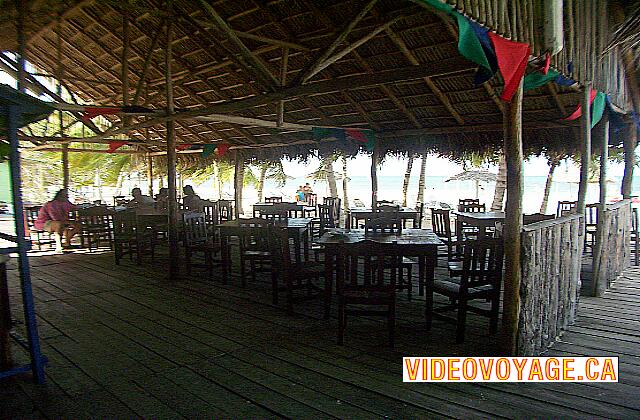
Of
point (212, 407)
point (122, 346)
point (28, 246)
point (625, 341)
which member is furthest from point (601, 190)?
point (28, 246)

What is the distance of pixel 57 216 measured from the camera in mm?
8773

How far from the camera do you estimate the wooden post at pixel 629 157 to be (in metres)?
6.66

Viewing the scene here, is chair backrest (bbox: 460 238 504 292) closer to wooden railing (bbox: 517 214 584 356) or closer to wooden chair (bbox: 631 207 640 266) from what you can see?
wooden railing (bbox: 517 214 584 356)

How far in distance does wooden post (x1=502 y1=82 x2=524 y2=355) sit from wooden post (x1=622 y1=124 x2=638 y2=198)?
15.4 feet

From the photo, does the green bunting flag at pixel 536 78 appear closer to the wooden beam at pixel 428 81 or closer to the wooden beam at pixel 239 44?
the wooden beam at pixel 428 81

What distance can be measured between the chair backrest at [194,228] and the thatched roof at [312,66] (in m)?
1.78

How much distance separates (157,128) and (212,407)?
467 inches

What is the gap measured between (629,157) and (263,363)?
6.67 m

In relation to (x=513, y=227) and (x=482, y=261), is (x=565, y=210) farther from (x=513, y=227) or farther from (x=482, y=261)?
(x=513, y=227)

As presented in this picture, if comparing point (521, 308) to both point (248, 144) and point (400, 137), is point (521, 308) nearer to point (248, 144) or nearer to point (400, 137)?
point (400, 137)

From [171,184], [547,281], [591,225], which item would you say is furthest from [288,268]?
[591,225]

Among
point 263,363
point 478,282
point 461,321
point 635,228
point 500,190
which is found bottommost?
point 263,363

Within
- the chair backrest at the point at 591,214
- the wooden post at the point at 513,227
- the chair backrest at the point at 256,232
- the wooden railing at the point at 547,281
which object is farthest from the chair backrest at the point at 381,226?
the chair backrest at the point at 591,214

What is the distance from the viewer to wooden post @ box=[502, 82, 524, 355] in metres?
3.22
